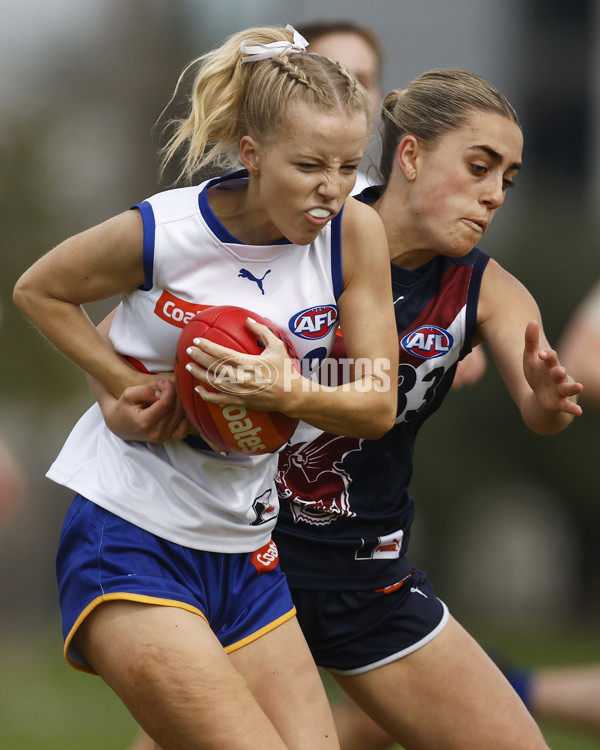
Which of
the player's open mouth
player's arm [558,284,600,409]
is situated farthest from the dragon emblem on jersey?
the player's open mouth

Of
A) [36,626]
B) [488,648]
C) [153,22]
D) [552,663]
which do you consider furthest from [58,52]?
[488,648]

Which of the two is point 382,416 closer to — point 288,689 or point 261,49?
point 288,689

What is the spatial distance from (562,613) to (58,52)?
1590cm

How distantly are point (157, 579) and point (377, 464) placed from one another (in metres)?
1.13

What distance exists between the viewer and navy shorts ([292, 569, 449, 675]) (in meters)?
4.15

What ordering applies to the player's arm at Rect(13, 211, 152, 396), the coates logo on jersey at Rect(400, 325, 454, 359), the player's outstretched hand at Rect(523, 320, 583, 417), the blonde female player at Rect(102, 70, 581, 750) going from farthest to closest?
the coates logo on jersey at Rect(400, 325, 454, 359)
the blonde female player at Rect(102, 70, 581, 750)
the player's outstretched hand at Rect(523, 320, 583, 417)
the player's arm at Rect(13, 211, 152, 396)

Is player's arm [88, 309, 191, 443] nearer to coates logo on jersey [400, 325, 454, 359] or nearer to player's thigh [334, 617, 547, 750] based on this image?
coates logo on jersey [400, 325, 454, 359]

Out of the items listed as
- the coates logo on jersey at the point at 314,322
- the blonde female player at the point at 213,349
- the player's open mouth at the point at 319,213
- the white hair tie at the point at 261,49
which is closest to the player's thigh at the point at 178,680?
the blonde female player at the point at 213,349

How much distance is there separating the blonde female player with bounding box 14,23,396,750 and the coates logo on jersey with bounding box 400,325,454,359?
52 centimetres

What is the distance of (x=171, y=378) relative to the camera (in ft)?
11.6

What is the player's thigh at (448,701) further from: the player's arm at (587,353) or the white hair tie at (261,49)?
the white hair tie at (261,49)

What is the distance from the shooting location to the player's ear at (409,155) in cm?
404

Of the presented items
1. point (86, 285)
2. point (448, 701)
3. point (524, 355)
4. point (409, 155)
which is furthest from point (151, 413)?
point (448, 701)

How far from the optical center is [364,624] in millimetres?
4188
